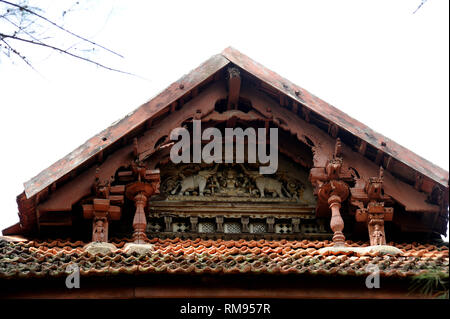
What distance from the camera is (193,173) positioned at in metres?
9.82

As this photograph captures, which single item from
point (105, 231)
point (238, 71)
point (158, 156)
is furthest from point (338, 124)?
point (105, 231)

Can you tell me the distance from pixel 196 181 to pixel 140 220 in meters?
Answer: 1.22

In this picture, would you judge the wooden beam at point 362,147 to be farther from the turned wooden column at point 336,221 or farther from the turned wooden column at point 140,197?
the turned wooden column at point 140,197

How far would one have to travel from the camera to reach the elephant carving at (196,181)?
31.7 feet

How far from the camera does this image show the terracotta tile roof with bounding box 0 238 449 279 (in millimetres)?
7168

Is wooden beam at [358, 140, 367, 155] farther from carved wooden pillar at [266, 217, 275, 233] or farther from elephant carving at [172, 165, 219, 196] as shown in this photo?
elephant carving at [172, 165, 219, 196]

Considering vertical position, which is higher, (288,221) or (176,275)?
(288,221)

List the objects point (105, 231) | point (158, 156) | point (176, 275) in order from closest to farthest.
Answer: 1. point (176, 275)
2. point (105, 231)
3. point (158, 156)

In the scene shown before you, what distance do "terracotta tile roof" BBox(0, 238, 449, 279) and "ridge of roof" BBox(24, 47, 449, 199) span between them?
890 millimetres

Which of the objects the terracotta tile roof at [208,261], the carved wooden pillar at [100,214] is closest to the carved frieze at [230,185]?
the carved wooden pillar at [100,214]

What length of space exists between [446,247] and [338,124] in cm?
184

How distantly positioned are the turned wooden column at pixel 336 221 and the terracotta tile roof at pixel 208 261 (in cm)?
51

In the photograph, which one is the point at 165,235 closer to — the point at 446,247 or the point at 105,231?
the point at 105,231

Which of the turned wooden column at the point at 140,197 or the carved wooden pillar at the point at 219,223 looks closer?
the turned wooden column at the point at 140,197
